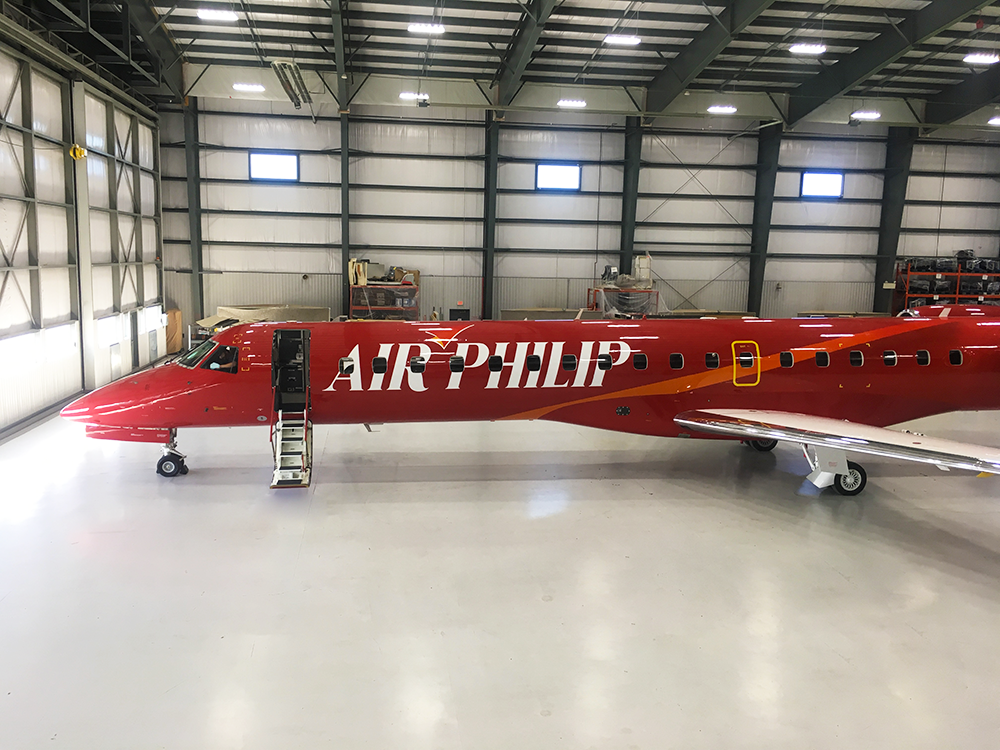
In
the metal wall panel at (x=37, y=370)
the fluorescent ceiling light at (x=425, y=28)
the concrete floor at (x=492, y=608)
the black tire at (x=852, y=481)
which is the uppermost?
the fluorescent ceiling light at (x=425, y=28)

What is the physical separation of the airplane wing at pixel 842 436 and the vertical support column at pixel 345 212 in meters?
15.6

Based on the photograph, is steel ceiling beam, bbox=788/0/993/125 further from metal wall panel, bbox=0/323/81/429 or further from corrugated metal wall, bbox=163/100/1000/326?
metal wall panel, bbox=0/323/81/429

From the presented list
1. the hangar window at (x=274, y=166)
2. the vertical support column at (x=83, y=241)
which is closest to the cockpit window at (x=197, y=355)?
the vertical support column at (x=83, y=241)

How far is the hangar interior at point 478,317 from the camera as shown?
243 inches

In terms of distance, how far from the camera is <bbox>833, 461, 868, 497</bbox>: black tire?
11.2 metres

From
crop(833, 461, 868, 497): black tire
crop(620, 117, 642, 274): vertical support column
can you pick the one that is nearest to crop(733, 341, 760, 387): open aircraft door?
crop(833, 461, 868, 497): black tire

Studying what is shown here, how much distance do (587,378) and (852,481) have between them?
4735mm

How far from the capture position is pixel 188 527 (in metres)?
9.57

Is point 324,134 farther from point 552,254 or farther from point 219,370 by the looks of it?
point 219,370

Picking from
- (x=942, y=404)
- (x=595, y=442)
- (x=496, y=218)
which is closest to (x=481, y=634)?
(x=595, y=442)

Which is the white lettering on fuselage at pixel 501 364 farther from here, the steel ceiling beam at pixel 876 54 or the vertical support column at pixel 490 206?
the vertical support column at pixel 490 206

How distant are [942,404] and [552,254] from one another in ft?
52.4

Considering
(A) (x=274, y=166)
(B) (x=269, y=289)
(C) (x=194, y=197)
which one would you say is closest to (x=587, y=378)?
(B) (x=269, y=289)

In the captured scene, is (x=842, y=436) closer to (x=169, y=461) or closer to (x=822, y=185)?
(x=169, y=461)
